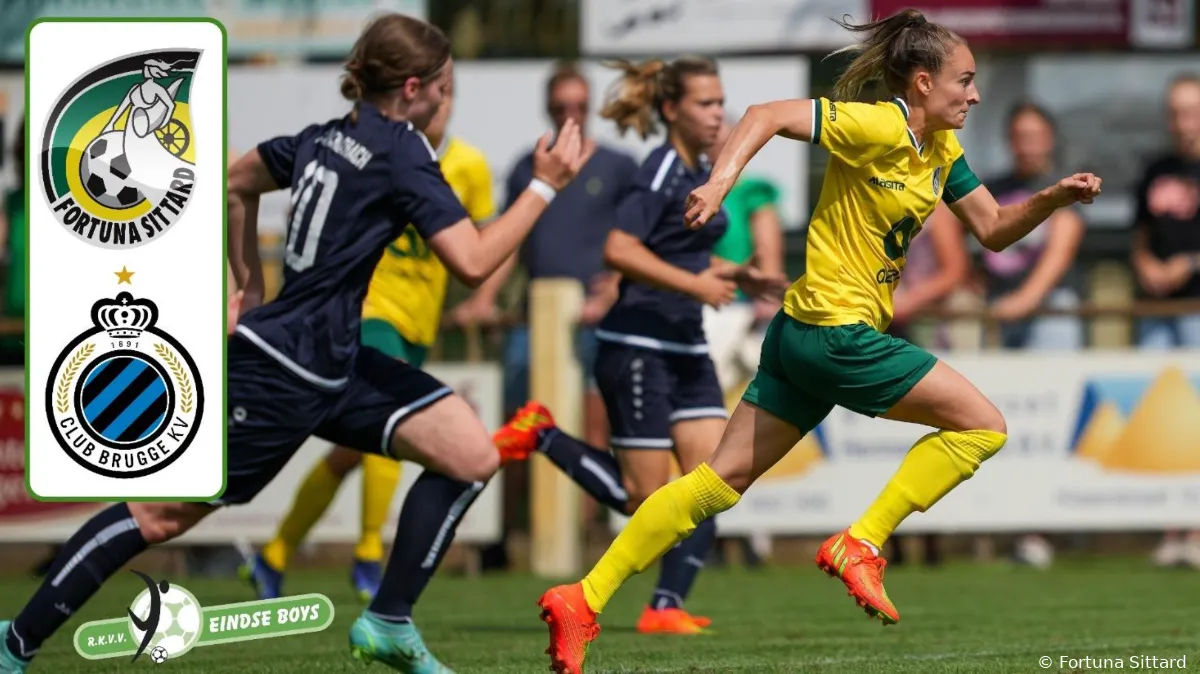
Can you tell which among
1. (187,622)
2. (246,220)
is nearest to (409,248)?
(246,220)

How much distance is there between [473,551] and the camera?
11.2 m

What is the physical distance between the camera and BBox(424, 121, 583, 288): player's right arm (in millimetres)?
5605

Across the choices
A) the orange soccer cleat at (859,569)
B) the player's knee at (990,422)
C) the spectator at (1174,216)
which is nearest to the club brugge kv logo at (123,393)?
the orange soccer cleat at (859,569)

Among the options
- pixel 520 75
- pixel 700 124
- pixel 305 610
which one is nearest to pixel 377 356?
pixel 305 610

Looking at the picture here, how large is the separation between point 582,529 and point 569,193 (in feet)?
6.88

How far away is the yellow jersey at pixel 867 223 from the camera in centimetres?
579

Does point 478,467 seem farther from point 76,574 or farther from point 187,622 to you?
point 76,574

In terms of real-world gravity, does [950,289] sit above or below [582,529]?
above

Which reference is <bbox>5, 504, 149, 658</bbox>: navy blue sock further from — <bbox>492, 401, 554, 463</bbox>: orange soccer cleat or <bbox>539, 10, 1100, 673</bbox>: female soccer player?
<bbox>492, 401, 554, 463</bbox>: orange soccer cleat

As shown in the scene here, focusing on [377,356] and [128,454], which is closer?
[128,454]

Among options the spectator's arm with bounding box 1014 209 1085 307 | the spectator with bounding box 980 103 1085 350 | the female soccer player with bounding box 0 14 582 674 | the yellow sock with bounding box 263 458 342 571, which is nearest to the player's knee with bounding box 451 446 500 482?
the female soccer player with bounding box 0 14 582 674

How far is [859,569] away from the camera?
18.5 ft

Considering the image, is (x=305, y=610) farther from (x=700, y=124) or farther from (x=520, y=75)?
(x=520, y=75)

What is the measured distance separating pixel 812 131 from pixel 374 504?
417 centimetres
